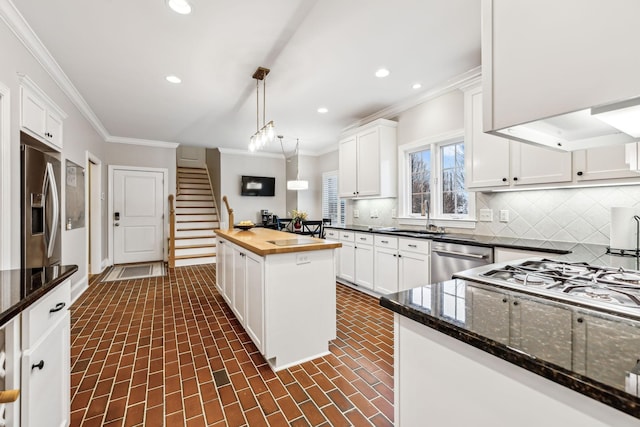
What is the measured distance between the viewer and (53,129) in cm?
301

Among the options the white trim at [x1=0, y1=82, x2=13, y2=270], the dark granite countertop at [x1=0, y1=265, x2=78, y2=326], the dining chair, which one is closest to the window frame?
the dining chair

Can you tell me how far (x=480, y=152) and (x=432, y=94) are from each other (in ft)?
3.84

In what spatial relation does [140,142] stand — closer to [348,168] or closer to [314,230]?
[314,230]

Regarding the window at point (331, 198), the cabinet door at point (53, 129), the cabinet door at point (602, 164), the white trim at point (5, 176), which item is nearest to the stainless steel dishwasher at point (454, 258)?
the cabinet door at point (602, 164)

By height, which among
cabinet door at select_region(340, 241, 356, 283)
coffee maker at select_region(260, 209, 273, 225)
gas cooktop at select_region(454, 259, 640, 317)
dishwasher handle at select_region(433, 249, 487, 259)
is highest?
coffee maker at select_region(260, 209, 273, 225)

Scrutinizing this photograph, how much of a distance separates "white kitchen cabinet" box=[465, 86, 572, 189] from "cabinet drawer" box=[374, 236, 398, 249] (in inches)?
40.2

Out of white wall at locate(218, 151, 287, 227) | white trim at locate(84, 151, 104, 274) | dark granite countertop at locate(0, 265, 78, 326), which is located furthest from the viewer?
white wall at locate(218, 151, 287, 227)

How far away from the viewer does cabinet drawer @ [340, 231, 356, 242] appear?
4.14m

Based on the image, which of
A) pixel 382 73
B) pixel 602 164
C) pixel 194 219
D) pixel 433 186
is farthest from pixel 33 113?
pixel 194 219

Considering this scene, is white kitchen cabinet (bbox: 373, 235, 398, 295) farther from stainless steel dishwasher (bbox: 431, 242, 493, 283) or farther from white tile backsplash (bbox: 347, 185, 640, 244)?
white tile backsplash (bbox: 347, 185, 640, 244)

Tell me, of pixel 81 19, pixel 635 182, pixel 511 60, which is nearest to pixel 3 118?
pixel 81 19

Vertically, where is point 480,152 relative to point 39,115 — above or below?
below

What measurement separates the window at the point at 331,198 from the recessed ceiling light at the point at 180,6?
5027mm

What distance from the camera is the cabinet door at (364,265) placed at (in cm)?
378
